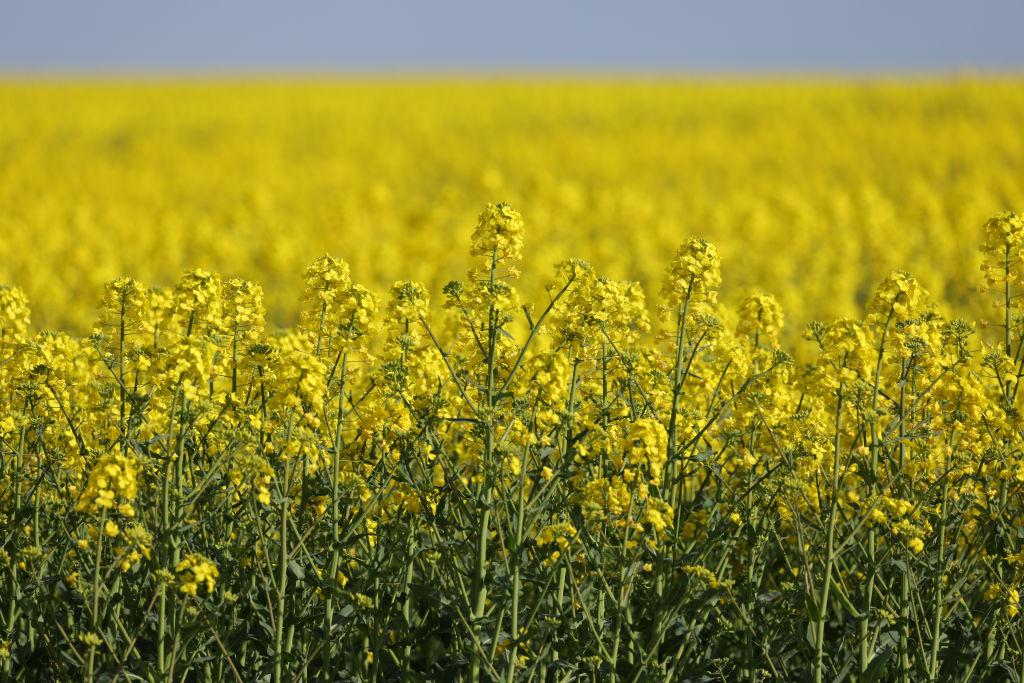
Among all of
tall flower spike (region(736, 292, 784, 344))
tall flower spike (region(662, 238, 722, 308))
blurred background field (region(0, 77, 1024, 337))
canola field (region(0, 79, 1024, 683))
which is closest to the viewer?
canola field (region(0, 79, 1024, 683))

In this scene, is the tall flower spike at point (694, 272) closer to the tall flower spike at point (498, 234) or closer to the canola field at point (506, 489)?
the canola field at point (506, 489)

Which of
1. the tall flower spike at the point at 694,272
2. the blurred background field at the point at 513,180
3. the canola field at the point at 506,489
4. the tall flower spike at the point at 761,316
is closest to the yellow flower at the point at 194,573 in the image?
the canola field at the point at 506,489

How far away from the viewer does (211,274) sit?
4.98m

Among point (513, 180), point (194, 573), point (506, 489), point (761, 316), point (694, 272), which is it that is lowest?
point (194, 573)

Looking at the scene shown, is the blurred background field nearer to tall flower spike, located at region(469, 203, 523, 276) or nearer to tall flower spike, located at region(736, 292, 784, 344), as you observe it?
tall flower spike, located at region(736, 292, 784, 344)

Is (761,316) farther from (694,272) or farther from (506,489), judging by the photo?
(506,489)

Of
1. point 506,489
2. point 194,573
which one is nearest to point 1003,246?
point 506,489

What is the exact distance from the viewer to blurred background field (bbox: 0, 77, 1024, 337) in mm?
14258

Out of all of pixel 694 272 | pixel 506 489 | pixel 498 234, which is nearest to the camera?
pixel 506 489

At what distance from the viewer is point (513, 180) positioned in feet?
89.1

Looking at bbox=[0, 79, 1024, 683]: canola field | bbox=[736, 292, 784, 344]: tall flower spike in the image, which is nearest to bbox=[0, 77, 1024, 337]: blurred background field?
bbox=[736, 292, 784, 344]: tall flower spike

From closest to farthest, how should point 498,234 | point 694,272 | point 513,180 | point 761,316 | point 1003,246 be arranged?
point 498,234, point 694,272, point 1003,246, point 761,316, point 513,180

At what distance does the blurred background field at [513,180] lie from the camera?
561 inches

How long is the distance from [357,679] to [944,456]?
95.2 inches
